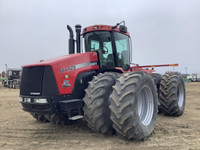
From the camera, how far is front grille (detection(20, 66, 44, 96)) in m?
4.16

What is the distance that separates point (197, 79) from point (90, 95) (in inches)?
1661

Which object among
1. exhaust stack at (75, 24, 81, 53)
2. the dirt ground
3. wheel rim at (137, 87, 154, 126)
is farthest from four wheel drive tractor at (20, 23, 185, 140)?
exhaust stack at (75, 24, 81, 53)

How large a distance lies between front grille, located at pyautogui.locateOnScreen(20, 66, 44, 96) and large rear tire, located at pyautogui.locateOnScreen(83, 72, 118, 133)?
3.49 ft

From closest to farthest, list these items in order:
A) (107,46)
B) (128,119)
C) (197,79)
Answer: (128,119) < (107,46) < (197,79)

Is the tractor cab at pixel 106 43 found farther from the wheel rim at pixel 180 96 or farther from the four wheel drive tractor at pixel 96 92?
the wheel rim at pixel 180 96

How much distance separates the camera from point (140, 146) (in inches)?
148

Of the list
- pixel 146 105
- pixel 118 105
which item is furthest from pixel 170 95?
pixel 118 105

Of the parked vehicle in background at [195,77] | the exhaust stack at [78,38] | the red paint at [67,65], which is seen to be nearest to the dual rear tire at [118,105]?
the red paint at [67,65]

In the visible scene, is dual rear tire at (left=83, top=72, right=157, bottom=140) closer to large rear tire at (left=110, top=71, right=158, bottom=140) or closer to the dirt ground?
large rear tire at (left=110, top=71, right=158, bottom=140)

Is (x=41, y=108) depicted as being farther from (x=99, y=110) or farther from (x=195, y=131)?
(x=195, y=131)

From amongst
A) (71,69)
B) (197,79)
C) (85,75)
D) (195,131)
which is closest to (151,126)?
(195,131)

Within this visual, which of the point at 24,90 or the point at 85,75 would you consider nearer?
the point at 24,90

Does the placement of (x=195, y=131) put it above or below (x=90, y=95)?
below

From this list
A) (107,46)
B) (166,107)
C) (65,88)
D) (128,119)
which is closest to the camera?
(128,119)
